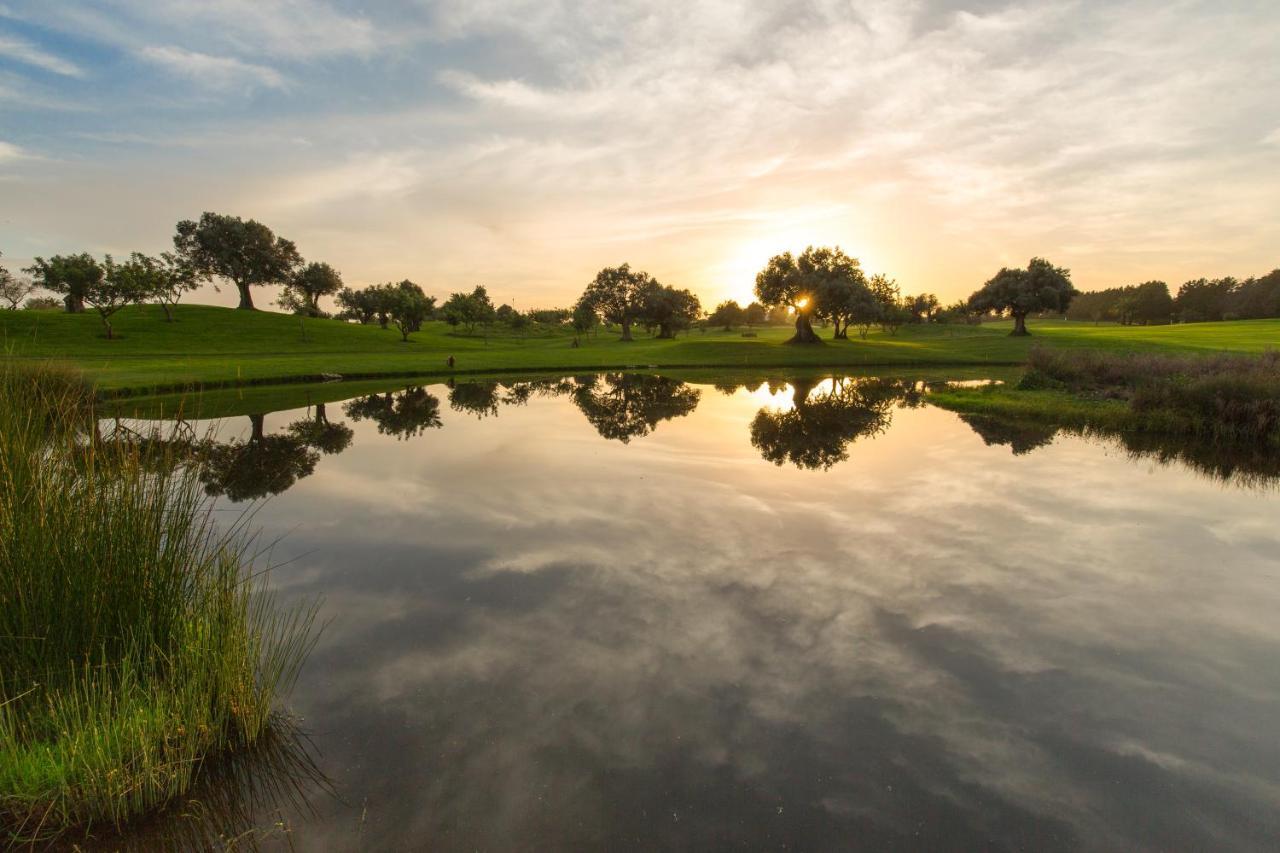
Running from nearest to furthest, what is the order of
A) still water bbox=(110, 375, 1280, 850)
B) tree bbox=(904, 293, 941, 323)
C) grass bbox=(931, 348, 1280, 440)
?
still water bbox=(110, 375, 1280, 850) < grass bbox=(931, 348, 1280, 440) < tree bbox=(904, 293, 941, 323)

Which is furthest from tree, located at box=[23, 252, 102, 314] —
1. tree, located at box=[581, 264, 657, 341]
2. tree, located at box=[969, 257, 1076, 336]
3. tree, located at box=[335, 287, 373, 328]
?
tree, located at box=[969, 257, 1076, 336]

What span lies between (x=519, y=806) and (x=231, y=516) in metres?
12.4

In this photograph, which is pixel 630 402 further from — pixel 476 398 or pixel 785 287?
pixel 785 287

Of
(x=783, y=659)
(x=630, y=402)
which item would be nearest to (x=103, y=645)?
(x=783, y=659)

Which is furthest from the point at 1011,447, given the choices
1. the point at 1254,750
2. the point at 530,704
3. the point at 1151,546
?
the point at 530,704

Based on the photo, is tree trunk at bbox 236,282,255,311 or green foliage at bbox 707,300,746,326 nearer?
tree trunk at bbox 236,282,255,311

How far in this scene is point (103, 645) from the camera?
5.52 m

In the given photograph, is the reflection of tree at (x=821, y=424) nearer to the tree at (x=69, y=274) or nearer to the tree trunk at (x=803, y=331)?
the tree trunk at (x=803, y=331)

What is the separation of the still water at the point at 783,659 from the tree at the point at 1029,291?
78.9m

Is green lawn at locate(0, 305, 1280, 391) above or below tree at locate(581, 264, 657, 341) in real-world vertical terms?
below

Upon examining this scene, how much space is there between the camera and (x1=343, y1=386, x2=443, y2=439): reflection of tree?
27.1 meters

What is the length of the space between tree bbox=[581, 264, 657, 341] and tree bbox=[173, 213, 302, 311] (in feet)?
173

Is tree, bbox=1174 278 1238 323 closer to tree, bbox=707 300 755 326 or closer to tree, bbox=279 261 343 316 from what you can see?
tree, bbox=707 300 755 326

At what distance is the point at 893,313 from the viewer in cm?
10719
